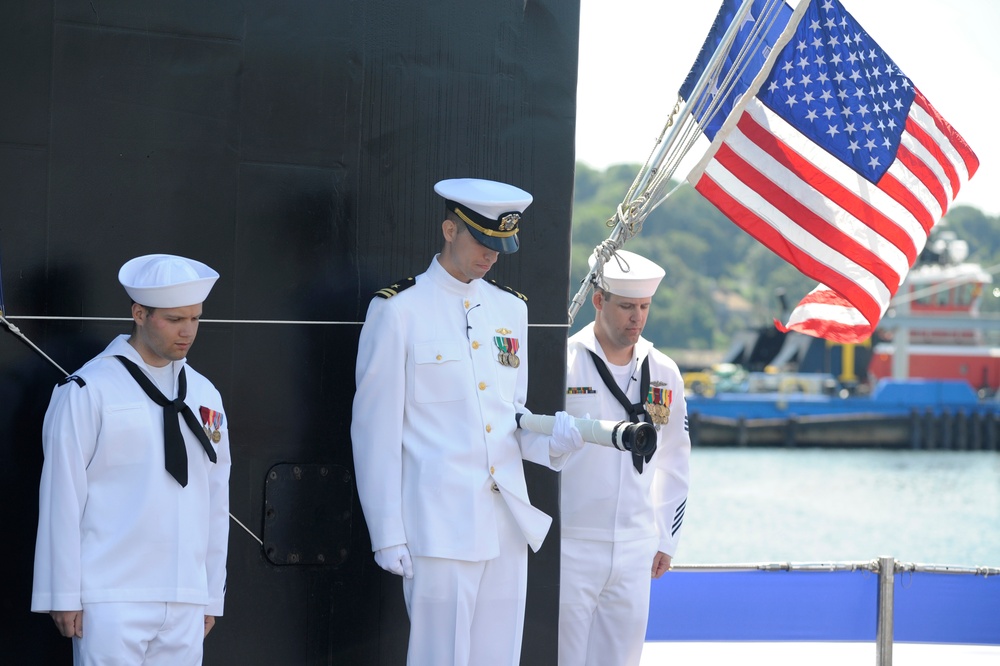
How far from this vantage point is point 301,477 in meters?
3.48

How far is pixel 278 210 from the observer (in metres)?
3.45

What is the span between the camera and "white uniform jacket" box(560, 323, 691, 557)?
4246mm

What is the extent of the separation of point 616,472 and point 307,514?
4.02ft

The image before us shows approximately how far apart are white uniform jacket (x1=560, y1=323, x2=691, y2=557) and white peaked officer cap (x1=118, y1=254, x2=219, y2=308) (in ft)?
5.12

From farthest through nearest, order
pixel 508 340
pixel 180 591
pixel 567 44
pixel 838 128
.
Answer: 1. pixel 838 128
2. pixel 567 44
3. pixel 508 340
4. pixel 180 591

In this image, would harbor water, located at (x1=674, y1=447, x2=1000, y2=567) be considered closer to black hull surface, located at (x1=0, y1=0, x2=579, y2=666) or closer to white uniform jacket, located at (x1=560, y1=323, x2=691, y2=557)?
white uniform jacket, located at (x1=560, y1=323, x2=691, y2=557)

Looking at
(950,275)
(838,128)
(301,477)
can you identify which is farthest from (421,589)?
(950,275)

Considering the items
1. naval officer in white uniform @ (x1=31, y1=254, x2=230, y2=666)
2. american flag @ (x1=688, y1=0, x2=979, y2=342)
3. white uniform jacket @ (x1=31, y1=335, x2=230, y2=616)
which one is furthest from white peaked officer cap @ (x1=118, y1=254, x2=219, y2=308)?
american flag @ (x1=688, y1=0, x2=979, y2=342)

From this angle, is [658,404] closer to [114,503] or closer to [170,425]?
[170,425]

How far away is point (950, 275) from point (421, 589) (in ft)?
139

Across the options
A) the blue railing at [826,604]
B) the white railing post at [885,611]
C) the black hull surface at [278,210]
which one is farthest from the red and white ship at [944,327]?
→ the black hull surface at [278,210]

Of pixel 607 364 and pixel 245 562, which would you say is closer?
pixel 245 562

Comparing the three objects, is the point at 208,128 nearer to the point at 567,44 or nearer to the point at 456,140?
the point at 456,140

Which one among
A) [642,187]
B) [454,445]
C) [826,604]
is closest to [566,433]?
[454,445]
